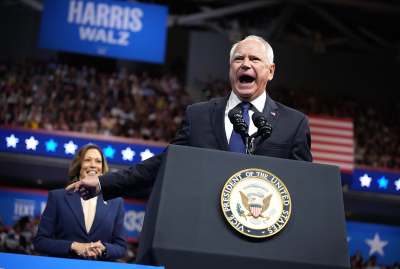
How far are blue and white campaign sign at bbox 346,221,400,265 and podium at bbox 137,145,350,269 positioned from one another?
8.30 metres

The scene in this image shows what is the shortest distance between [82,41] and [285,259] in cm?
1252

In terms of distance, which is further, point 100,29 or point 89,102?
point 100,29

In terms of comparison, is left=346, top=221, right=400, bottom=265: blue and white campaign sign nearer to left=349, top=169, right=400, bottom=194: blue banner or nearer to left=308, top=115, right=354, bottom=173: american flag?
left=349, top=169, right=400, bottom=194: blue banner

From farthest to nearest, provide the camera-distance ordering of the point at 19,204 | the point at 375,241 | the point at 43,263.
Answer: the point at 375,241, the point at 19,204, the point at 43,263

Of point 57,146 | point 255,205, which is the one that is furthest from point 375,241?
point 255,205

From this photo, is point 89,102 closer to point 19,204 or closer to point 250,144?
point 19,204

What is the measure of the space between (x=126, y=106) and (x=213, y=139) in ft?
30.8

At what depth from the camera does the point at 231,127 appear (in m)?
1.57

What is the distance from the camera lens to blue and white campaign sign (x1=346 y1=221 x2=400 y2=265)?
9.03 m

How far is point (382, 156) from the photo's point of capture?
1049cm

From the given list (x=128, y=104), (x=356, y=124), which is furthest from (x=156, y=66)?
(x=356, y=124)

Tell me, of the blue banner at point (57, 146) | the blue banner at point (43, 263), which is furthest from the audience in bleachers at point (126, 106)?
the blue banner at point (43, 263)

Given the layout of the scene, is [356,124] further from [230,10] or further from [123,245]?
[123,245]

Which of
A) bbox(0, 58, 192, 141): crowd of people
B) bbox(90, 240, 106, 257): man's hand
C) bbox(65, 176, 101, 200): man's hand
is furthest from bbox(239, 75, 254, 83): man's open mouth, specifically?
bbox(0, 58, 192, 141): crowd of people
